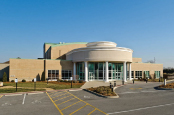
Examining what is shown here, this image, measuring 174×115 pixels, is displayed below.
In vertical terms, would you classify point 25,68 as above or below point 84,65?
below

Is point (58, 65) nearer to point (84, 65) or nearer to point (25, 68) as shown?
point (84, 65)

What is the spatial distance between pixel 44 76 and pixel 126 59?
2229cm

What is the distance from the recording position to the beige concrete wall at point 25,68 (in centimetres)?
3975

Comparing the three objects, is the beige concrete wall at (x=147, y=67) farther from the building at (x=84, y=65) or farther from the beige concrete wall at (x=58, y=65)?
the beige concrete wall at (x=58, y=65)

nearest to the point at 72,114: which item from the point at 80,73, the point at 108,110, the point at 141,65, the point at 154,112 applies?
the point at 108,110

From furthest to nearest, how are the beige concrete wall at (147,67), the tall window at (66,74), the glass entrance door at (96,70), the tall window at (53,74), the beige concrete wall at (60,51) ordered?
the beige concrete wall at (147,67) → the beige concrete wall at (60,51) → the tall window at (66,74) → the tall window at (53,74) → the glass entrance door at (96,70)

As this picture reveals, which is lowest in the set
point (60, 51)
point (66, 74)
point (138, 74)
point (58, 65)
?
→ point (138, 74)

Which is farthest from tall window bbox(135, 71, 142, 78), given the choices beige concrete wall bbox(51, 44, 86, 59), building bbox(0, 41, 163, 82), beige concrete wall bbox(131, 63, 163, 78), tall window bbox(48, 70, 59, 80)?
tall window bbox(48, 70, 59, 80)

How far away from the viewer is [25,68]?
40.8 meters

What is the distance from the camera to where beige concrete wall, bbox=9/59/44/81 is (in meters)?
39.8

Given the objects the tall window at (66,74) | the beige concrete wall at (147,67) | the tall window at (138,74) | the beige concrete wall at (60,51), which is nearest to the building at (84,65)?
the tall window at (66,74)

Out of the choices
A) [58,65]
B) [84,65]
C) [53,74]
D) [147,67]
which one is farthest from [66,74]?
[147,67]

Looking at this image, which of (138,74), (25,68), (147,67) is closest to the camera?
(25,68)

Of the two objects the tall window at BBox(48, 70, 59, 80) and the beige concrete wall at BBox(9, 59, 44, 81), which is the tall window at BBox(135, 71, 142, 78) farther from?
the beige concrete wall at BBox(9, 59, 44, 81)
